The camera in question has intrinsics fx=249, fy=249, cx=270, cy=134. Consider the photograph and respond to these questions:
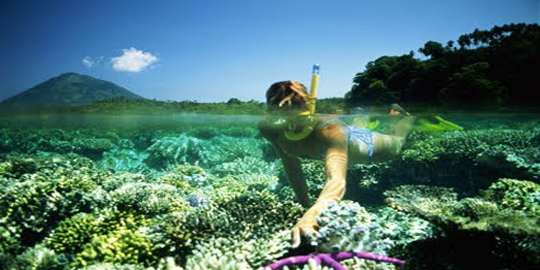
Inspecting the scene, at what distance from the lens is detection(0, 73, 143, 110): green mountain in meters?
15.0

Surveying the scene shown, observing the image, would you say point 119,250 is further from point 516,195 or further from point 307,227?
point 516,195

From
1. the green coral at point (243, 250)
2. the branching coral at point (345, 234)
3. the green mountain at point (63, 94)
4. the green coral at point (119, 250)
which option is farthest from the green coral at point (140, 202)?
the green mountain at point (63, 94)

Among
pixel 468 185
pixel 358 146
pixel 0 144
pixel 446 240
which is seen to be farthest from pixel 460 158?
pixel 0 144

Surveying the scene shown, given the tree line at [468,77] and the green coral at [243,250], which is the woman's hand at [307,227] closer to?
the green coral at [243,250]

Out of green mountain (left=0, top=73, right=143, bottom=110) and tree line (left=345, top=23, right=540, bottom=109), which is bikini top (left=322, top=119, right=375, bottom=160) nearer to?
tree line (left=345, top=23, right=540, bottom=109)

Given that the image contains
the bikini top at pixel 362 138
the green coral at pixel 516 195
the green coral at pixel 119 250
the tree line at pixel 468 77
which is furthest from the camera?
the tree line at pixel 468 77

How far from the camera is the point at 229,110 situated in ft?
64.2

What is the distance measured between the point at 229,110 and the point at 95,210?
1690 cm

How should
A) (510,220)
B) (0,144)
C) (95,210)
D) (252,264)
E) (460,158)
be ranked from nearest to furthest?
(510,220) < (252,264) < (95,210) < (460,158) < (0,144)

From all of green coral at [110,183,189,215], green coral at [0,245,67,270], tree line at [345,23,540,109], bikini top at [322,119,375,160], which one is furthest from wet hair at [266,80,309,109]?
tree line at [345,23,540,109]

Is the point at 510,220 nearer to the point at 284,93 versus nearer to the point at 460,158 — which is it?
the point at 284,93

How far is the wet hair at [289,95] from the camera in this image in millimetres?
3424

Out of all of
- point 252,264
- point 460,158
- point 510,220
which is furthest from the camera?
point 460,158

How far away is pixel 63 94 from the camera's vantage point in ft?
54.7
